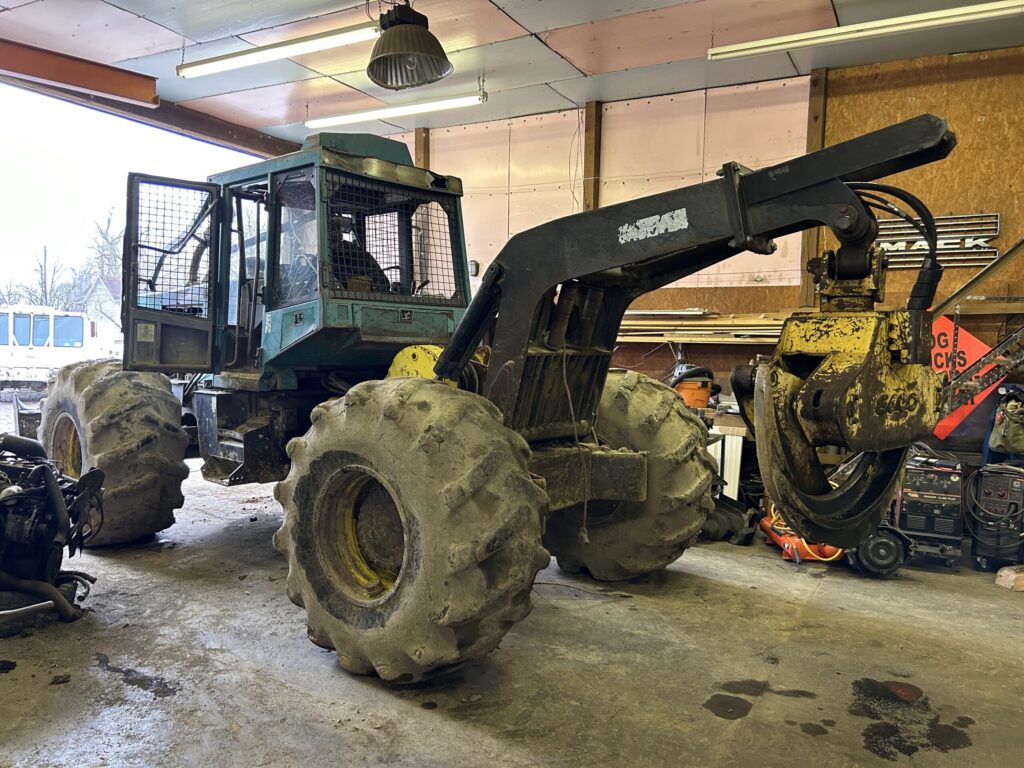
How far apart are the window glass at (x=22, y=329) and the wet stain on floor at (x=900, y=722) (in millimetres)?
14628

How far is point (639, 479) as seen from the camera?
3834 mm

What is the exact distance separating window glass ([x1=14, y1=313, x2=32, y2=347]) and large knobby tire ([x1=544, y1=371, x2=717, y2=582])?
41.9ft

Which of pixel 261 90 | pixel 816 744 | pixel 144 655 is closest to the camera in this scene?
pixel 816 744

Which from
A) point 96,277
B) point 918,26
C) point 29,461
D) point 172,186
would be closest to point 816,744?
point 29,461

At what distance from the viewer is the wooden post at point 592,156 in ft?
31.3

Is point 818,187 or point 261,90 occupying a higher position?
point 261,90

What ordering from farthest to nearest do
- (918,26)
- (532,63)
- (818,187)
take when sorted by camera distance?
(532,63)
(918,26)
(818,187)

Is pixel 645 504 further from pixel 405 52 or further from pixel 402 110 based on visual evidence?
pixel 402 110

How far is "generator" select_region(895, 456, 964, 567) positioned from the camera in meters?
5.57

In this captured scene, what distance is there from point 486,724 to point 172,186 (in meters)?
4.02

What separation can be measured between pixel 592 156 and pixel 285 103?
4.19m

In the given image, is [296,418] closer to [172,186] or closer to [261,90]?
[172,186]

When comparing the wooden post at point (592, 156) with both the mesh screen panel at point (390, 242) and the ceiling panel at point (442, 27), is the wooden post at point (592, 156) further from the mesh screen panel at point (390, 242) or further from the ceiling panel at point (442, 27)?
the mesh screen panel at point (390, 242)

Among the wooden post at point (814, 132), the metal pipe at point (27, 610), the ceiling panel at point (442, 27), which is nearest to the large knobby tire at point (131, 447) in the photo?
the metal pipe at point (27, 610)
